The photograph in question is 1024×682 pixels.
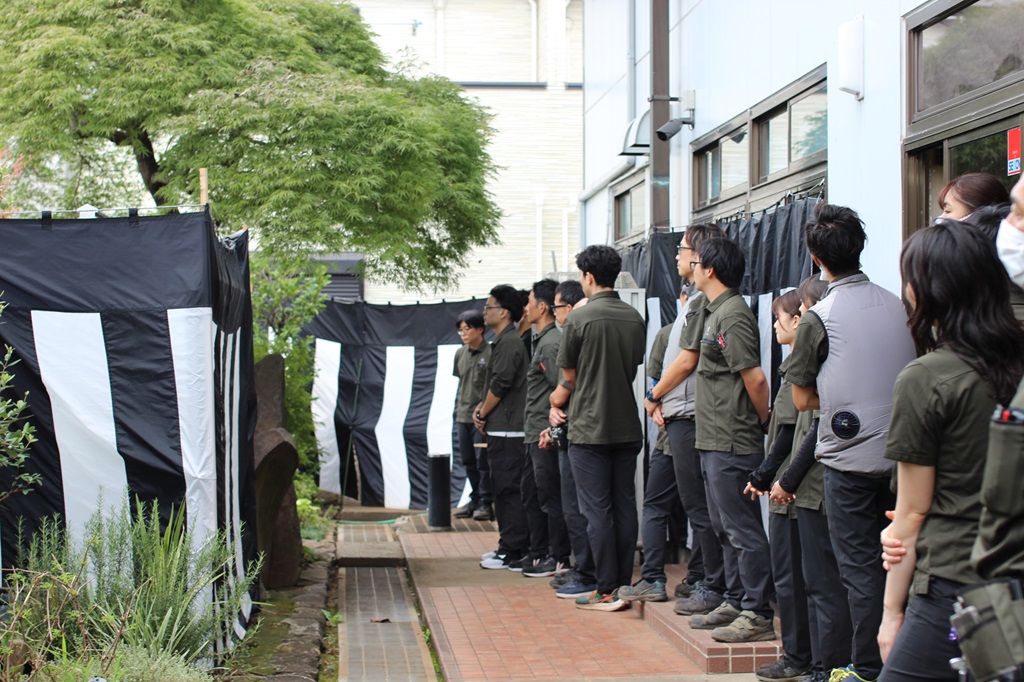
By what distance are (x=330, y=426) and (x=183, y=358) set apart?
872 cm

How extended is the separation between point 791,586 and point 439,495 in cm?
668

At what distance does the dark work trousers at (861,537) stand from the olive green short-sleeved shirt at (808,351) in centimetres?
39

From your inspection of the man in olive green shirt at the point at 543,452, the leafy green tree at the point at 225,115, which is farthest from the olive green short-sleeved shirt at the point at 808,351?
the leafy green tree at the point at 225,115

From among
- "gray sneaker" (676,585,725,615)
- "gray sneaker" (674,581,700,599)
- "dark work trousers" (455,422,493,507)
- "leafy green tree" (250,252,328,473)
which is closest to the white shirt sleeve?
"gray sneaker" (676,585,725,615)

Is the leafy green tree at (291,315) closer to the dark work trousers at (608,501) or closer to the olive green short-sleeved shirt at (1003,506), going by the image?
the dark work trousers at (608,501)

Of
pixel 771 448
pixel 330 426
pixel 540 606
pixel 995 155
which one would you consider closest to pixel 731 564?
pixel 771 448

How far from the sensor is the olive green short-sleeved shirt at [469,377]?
1082cm

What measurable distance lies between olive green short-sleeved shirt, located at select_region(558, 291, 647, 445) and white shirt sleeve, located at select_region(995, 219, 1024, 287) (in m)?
4.27

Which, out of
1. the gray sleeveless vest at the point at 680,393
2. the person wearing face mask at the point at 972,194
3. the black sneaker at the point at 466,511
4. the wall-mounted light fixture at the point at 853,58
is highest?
the wall-mounted light fixture at the point at 853,58

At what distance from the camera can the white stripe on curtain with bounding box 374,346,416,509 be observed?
13.7 m

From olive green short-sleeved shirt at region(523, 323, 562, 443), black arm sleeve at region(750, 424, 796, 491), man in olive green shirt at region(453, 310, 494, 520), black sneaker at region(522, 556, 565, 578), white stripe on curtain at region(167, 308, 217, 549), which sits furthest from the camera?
man in olive green shirt at region(453, 310, 494, 520)

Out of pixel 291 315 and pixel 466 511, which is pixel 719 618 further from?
pixel 291 315

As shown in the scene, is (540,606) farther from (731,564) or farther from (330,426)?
(330,426)

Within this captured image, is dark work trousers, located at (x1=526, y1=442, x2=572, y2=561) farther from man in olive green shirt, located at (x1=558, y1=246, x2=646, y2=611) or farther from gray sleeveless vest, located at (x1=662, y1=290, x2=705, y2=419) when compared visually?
gray sleeveless vest, located at (x1=662, y1=290, x2=705, y2=419)
